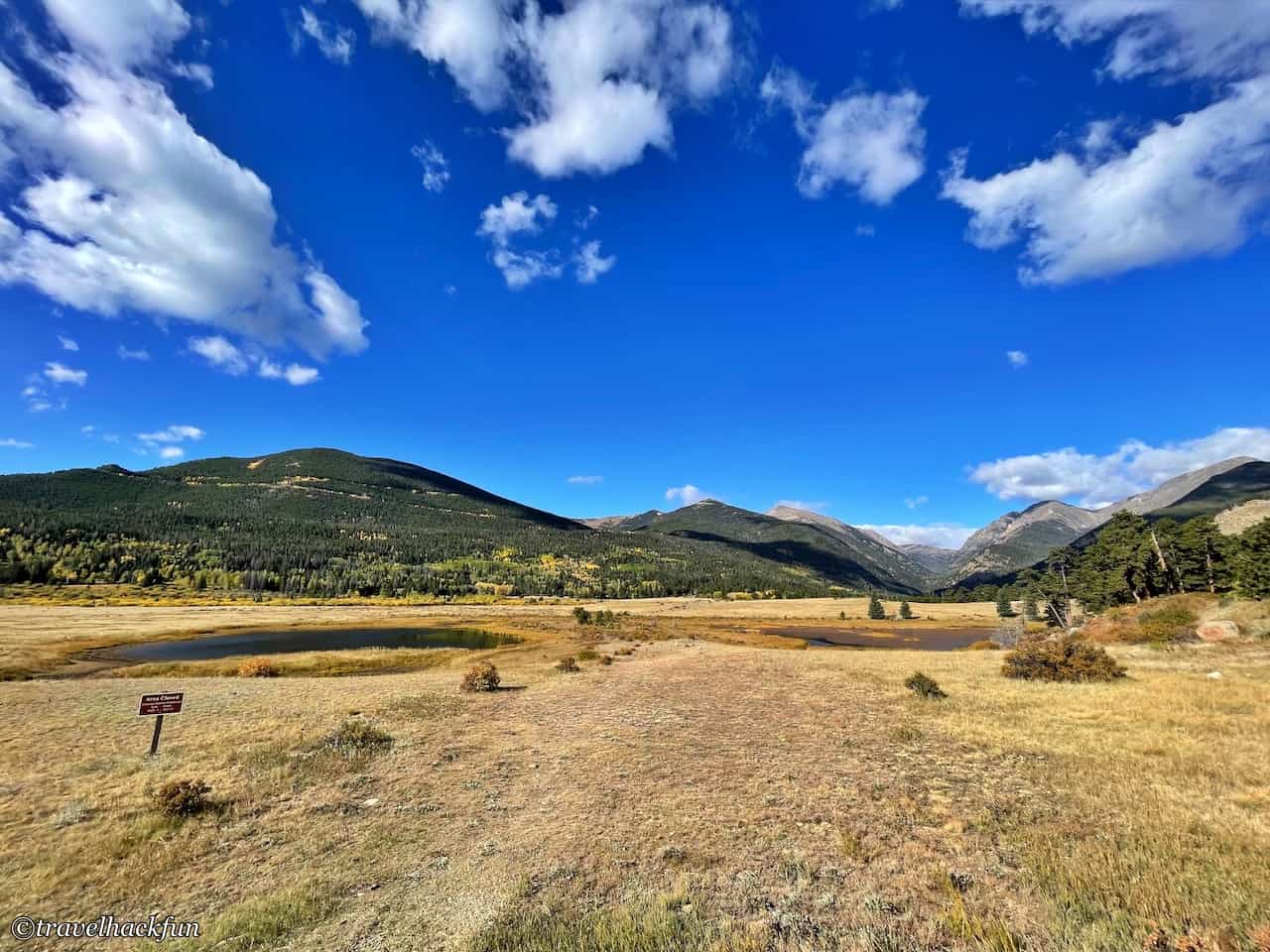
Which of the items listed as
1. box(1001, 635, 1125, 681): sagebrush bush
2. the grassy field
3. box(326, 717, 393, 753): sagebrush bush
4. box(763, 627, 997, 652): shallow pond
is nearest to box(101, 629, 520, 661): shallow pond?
the grassy field

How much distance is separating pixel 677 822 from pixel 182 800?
38.0ft

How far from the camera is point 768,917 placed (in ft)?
25.6

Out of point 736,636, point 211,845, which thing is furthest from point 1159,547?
point 211,845

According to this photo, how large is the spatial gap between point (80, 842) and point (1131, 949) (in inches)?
713

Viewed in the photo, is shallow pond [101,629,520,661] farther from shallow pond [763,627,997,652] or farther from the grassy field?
shallow pond [763,627,997,652]

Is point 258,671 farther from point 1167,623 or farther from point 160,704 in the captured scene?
point 1167,623

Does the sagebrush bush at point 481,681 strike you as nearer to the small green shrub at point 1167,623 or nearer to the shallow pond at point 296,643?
the shallow pond at point 296,643

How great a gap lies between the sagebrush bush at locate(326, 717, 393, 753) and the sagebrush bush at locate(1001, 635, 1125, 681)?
1197 inches

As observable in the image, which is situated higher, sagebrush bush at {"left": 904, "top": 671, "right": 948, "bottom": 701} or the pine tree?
the pine tree

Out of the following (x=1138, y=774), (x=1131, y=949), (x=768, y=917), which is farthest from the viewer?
(x=1138, y=774)

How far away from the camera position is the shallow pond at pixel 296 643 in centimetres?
6249

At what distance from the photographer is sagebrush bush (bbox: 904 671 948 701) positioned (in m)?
24.2

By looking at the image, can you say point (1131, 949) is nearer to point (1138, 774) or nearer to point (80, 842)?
point (1138, 774)

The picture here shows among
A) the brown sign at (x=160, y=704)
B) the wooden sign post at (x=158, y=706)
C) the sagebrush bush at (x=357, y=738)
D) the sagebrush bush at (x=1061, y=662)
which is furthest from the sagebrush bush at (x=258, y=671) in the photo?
the sagebrush bush at (x=1061, y=662)
